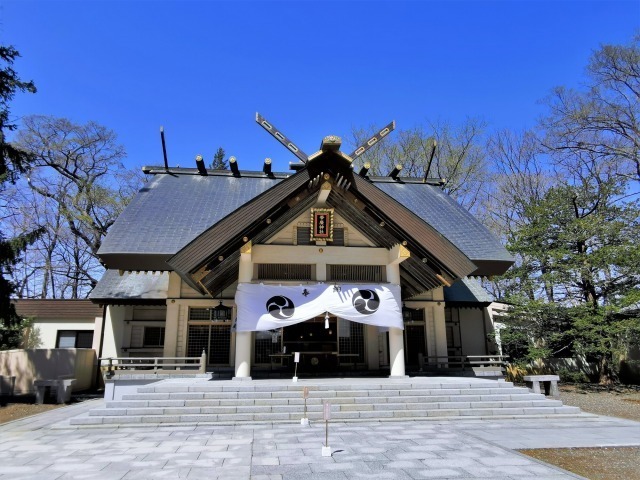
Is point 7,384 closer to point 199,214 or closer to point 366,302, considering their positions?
point 199,214

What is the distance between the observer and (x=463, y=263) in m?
10.7

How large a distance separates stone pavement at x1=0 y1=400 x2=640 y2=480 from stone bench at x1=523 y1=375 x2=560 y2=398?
8.19ft

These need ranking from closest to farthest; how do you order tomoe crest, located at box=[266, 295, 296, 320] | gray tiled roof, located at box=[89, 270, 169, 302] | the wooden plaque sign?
tomoe crest, located at box=[266, 295, 296, 320] → the wooden plaque sign → gray tiled roof, located at box=[89, 270, 169, 302]

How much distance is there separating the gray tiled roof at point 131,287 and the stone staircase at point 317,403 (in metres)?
7.53

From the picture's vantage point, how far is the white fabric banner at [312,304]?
10.9m

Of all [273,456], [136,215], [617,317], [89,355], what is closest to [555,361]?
[617,317]

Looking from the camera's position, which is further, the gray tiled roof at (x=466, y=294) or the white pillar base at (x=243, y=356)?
the gray tiled roof at (x=466, y=294)

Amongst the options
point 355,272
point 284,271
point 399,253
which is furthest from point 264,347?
point 399,253

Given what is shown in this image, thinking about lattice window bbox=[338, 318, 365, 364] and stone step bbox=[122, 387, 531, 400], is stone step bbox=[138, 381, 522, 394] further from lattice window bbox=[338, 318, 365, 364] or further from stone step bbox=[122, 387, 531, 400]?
lattice window bbox=[338, 318, 365, 364]

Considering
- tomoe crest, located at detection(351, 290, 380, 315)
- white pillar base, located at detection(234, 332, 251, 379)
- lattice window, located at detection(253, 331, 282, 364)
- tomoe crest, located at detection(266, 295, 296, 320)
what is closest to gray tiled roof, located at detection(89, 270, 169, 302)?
lattice window, located at detection(253, 331, 282, 364)

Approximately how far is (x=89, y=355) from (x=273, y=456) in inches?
552

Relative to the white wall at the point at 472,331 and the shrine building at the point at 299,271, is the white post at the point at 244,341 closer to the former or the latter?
the shrine building at the point at 299,271

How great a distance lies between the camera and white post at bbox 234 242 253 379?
10.8m

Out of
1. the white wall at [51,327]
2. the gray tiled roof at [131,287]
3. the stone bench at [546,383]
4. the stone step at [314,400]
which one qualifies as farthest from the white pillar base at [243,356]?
the white wall at [51,327]
